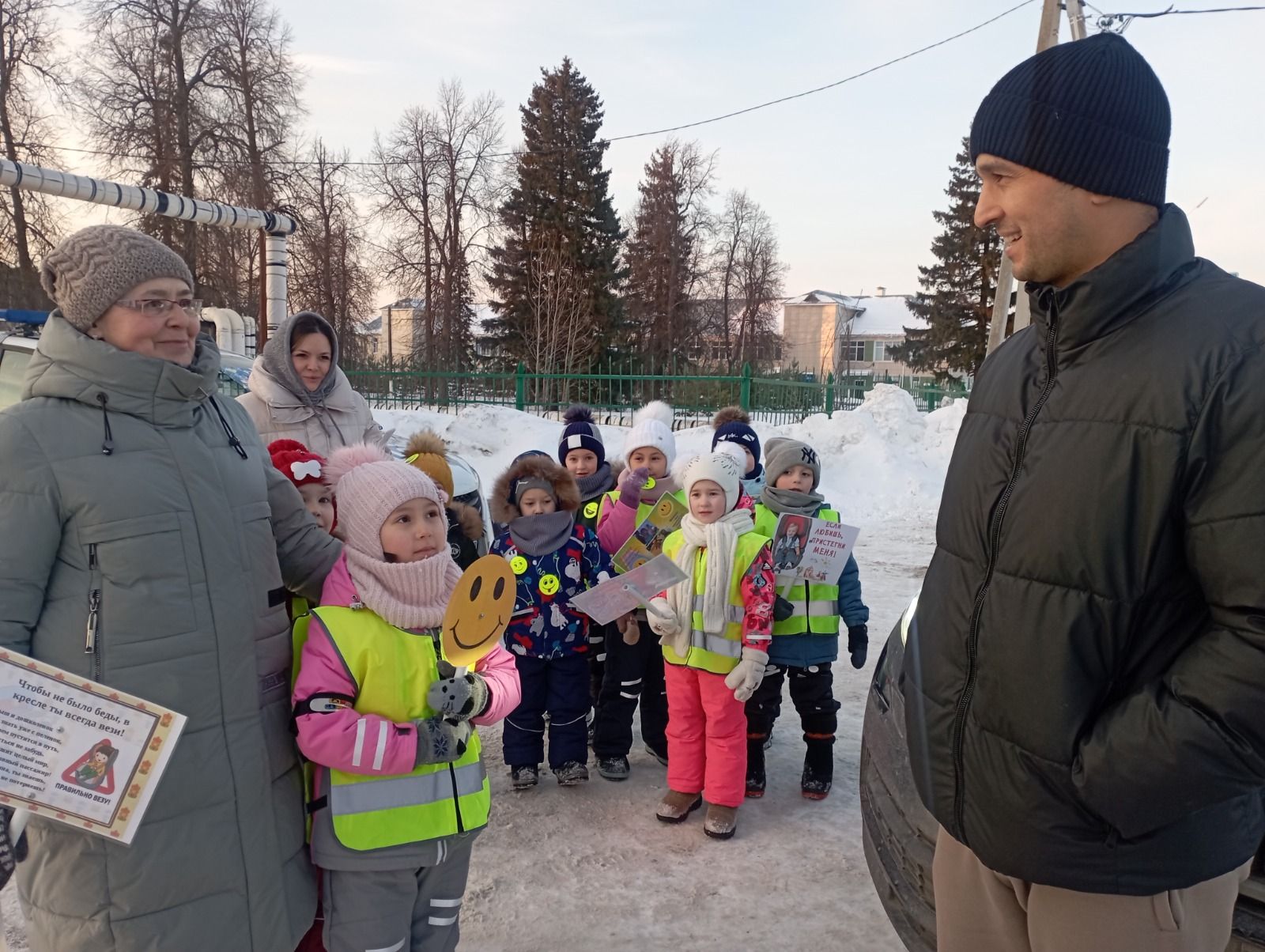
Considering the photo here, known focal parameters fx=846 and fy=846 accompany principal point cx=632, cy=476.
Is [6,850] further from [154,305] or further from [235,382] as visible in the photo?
[235,382]

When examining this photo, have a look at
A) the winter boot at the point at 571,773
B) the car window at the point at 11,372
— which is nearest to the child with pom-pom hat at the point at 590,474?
the winter boot at the point at 571,773

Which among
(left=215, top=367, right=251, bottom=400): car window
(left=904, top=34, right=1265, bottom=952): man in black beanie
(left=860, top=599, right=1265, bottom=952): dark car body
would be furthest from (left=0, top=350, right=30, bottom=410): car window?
(left=904, top=34, right=1265, bottom=952): man in black beanie

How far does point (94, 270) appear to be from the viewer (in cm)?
176

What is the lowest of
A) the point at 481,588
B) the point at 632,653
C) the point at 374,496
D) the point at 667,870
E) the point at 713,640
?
the point at 667,870

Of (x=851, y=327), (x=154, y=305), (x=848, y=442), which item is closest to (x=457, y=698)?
(x=154, y=305)

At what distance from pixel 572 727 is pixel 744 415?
8.68 feet

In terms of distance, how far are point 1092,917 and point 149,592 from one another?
5.90 feet

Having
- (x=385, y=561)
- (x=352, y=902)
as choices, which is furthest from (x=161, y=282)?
(x=352, y=902)

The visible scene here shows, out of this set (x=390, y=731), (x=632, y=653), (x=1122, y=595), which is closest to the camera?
(x=1122, y=595)

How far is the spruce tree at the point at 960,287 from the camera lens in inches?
1270

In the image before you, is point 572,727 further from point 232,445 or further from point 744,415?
point 744,415

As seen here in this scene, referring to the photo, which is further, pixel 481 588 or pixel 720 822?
pixel 720 822

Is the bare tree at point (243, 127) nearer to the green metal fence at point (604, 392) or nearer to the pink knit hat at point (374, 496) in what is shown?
the green metal fence at point (604, 392)

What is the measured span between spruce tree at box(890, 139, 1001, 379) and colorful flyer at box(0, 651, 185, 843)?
3338cm
